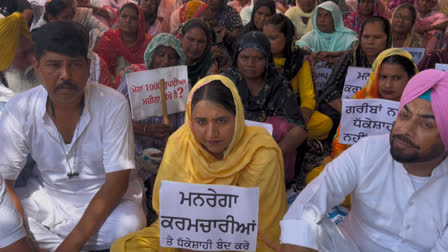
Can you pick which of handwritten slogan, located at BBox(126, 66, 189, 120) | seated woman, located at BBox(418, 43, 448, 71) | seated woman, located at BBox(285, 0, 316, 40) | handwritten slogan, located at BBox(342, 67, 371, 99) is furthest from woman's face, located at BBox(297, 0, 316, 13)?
handwritten slogan, located at BBox(126, 66, 189, 120)

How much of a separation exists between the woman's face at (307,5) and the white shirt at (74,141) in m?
5.05

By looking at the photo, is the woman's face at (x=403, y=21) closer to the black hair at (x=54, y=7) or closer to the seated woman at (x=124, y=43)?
the seated woman at (x=124, y=43)

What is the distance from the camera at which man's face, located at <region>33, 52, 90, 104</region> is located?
7.68ft

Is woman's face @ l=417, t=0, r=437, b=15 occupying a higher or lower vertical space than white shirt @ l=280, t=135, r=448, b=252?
higher

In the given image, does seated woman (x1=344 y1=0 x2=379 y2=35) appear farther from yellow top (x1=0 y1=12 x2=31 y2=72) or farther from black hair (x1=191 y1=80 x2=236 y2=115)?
yellow top (x1=0 y1=12 x2=31 y2=72)

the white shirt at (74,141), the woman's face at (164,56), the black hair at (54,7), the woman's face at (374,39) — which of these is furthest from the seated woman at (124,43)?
the woman's face at (374,39)

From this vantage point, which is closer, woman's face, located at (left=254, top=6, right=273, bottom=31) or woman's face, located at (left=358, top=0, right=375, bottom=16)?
woman's face, located at (left=254, top=6, right=273, bottom=31)

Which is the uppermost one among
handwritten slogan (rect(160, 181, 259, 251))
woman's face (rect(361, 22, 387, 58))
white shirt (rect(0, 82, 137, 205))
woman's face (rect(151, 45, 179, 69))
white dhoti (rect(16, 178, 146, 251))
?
woman's face (rect(361, 22, 387, 58))

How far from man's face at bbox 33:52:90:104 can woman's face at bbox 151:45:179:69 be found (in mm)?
1382

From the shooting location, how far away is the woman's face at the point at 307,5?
6.91 m

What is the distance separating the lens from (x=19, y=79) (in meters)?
3.16

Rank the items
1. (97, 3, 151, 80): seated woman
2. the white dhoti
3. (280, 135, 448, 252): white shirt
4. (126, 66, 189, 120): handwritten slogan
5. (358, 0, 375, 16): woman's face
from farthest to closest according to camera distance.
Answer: (358, 0, 375, 16): woman's face → (97, 3, 151, 80): seated woman → (126, 66, 189, 120): handwritten slogan → the white dhoti → (280, 135, 448, 252): white shirt

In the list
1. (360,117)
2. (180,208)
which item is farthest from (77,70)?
(360,117)

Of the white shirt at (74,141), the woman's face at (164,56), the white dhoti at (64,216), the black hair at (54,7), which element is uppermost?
the black hair at (54,7)
